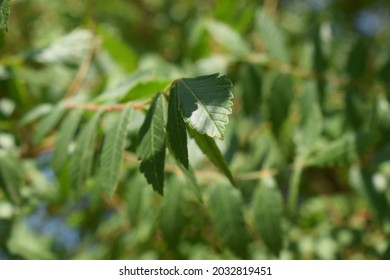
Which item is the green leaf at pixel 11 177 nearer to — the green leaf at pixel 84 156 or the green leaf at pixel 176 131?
the green leaf at pixel 84 156

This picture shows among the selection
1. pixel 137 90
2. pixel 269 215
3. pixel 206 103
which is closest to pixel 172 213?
pixel 269 215

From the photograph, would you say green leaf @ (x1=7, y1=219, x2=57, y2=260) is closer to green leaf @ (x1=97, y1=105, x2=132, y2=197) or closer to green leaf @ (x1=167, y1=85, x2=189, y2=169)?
green leaf @ (x1=97, y1=105, x2=132, y2=197)

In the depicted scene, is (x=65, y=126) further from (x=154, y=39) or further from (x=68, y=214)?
(x=154, y=39)

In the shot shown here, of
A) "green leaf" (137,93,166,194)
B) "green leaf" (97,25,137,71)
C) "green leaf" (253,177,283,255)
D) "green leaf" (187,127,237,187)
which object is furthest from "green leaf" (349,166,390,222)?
"green leaf" (97,25,137,71)

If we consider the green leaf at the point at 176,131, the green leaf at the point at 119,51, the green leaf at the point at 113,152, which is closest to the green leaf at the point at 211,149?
the green leaf at the point at 176,131

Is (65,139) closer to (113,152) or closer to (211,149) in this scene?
(113,152)

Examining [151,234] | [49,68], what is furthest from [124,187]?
[49,68]
